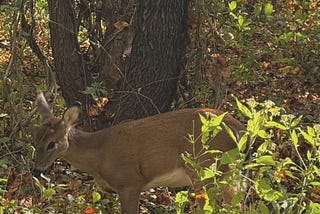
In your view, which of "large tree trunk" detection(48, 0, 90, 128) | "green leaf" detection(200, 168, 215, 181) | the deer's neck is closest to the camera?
"green leaf" detection(200, 168, 215, 181)

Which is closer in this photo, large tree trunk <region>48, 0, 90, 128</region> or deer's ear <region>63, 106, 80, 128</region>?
deer's ear <region>63, 106, 80, 128</region>

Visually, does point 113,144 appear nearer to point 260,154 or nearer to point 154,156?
point 154,156

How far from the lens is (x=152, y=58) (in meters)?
8.03

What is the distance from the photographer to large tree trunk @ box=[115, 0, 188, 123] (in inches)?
315

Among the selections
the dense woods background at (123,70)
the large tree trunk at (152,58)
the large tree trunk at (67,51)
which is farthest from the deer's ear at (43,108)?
the large tree trunk at (67,51)

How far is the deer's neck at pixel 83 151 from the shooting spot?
7047 mm

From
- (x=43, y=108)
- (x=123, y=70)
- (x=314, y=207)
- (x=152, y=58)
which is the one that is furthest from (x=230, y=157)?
(x=123, y=70)

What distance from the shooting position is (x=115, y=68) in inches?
334

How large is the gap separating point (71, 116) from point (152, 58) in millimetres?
1347

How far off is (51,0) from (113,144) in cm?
212

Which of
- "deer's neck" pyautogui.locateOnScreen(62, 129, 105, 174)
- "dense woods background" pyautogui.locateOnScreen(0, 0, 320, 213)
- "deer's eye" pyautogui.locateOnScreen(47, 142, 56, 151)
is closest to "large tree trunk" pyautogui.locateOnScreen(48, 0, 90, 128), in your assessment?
"dense woods background" pyautogui.locateOnScreen(0, 0, 320, 213)

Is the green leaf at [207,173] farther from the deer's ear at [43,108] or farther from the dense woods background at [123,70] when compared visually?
the deer's ear at [43,108]

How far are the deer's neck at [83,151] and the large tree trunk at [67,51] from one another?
50.5 inches

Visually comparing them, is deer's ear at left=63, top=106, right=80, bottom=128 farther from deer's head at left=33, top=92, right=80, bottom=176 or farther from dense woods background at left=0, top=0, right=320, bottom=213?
dense woods background at left=0, top=0, right=320, bottom=213
